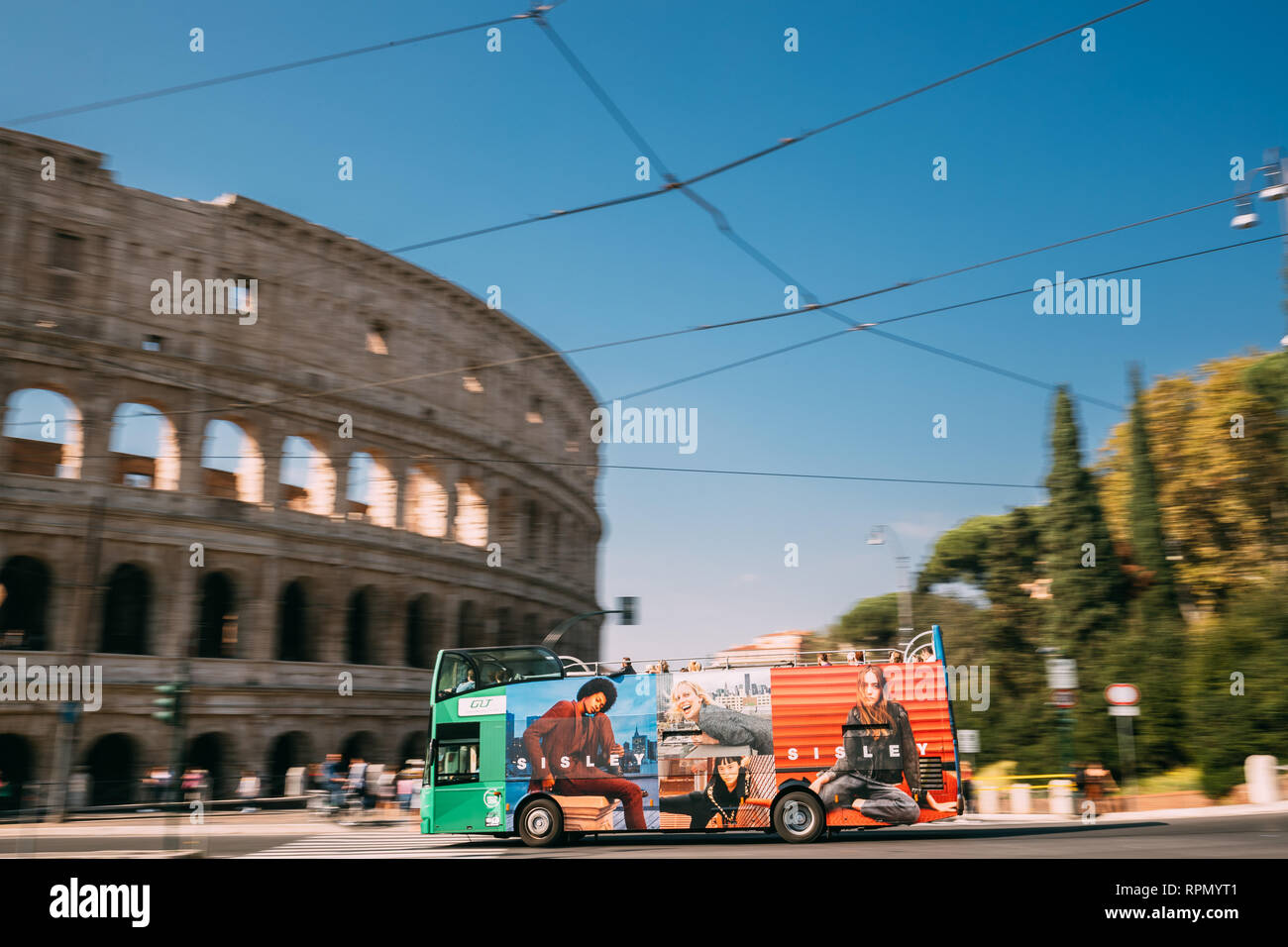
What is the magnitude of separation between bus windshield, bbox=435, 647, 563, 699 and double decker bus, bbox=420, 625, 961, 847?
0.14m

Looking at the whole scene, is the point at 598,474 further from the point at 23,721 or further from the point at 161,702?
the point at 161,702

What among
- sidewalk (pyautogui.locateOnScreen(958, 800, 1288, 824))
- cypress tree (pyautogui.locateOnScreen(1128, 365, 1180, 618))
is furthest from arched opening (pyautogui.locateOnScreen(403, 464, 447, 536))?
cypress tree (pyautogui.locateOnScreen(1128, 365, 1180, 618))

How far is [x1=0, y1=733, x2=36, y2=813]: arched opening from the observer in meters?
29.7

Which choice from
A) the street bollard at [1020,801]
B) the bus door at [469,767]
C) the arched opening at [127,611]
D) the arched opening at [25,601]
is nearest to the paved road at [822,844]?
the bus door at [469,767]

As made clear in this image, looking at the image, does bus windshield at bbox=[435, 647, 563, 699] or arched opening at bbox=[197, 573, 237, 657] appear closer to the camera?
bus windshield at bbox=[435, 647, 563, 699]

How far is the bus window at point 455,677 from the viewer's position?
19.4 metres

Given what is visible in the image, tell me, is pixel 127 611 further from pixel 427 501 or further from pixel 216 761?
pixel 427 501

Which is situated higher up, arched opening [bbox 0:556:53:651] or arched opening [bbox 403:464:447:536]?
arched opening [bbox 403:464:447:536]

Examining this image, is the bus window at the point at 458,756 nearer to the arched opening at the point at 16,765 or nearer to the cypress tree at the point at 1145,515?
the arched opening at the point at 16,765

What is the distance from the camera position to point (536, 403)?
5050 cm

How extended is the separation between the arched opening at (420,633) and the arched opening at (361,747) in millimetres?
3970

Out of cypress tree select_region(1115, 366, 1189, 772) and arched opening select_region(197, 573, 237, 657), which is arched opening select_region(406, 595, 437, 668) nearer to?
arched opening select_region(197, 573, 237, 657)
